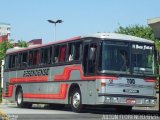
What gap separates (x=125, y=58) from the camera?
19.6 meters

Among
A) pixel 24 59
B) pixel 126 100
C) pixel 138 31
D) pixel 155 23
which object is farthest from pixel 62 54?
pixel 138 31

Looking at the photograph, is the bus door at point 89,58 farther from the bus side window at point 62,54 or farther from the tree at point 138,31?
the tree at point 138,31

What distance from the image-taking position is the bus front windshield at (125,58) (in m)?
19.2

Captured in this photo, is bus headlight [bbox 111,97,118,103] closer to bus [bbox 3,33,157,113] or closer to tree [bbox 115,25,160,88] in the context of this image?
bus [bbox 3,33,157,113]

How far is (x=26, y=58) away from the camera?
26.5 m

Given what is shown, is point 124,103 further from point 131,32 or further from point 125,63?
point 131,32

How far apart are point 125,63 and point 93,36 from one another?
5.63 ft

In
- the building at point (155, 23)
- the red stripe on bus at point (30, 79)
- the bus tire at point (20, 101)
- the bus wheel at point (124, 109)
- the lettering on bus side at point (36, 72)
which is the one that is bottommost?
the bus wheel at point (124, 109)

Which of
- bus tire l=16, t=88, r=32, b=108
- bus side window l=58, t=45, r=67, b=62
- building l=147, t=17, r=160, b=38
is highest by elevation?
building l=147, t=17, r=160, b=38

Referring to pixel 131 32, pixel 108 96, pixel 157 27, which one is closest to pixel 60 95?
pixel 108 96

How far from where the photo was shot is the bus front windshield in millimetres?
19188

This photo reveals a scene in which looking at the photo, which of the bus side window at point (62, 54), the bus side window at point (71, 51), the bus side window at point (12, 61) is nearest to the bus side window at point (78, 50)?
the bus side window at point (71, 51)

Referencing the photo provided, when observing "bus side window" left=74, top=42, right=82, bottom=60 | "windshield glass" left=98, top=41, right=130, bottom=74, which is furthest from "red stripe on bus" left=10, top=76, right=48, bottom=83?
"windshield glass" left=98, top=41, right=130, bottom=74

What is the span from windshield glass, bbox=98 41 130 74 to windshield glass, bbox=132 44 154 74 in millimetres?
344
